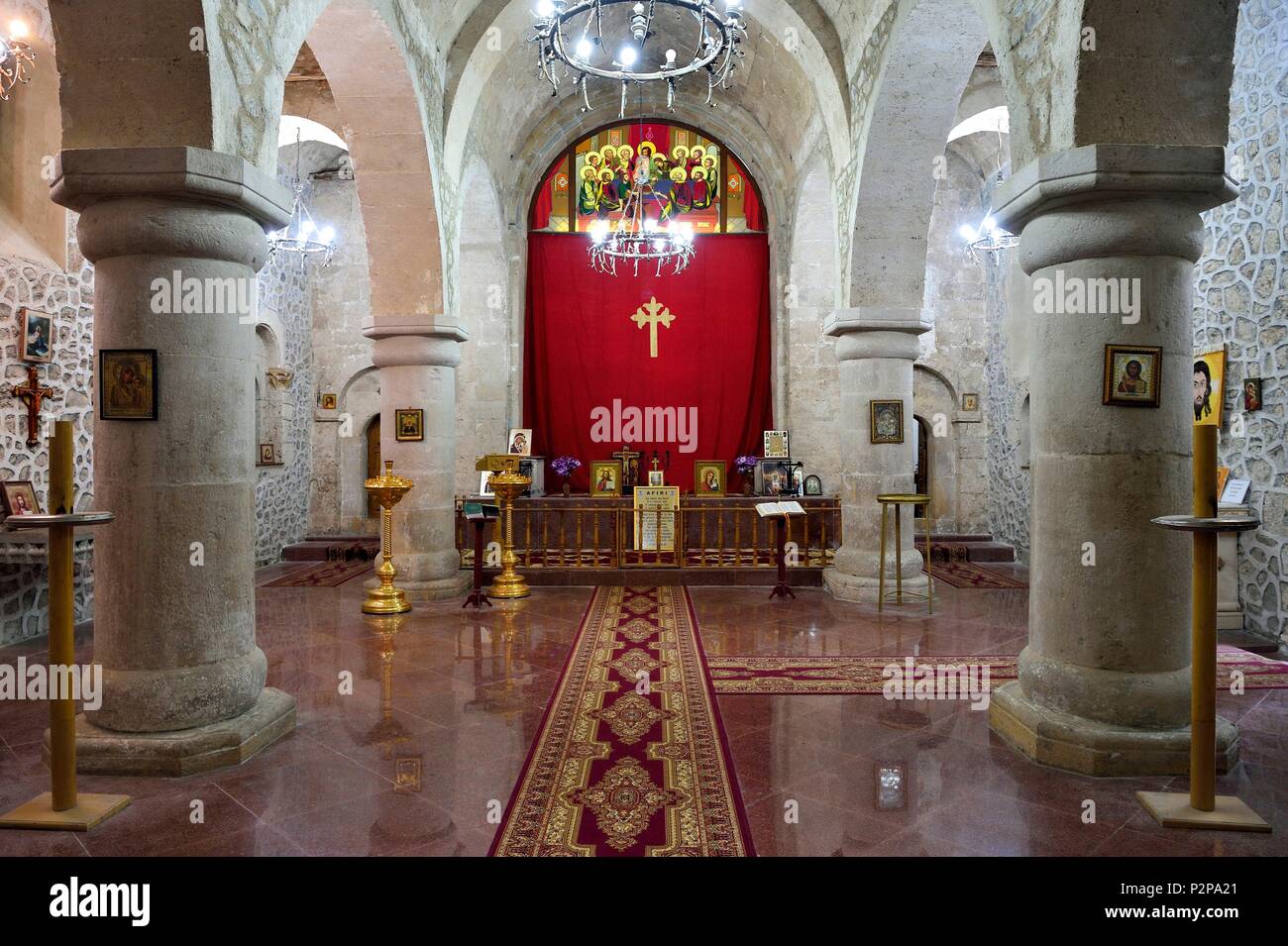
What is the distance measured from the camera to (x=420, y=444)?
733 centimetres

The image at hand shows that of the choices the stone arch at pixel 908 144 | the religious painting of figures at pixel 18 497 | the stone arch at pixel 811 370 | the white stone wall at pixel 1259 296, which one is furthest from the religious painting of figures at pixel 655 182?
the religious painting of figures at pixel 18 497

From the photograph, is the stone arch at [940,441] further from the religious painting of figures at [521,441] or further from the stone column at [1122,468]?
the stone column at [1122,468]

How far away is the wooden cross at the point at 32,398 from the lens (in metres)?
5.69

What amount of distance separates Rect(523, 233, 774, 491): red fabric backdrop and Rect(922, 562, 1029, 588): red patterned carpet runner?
3.87 m

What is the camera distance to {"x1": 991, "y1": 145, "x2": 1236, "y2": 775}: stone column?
125 inches

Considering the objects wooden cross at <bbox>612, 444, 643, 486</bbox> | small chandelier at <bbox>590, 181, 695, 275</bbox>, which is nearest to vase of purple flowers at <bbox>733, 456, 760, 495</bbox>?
wooden cross at <bbox>612, 444, 643, 486</bbox>

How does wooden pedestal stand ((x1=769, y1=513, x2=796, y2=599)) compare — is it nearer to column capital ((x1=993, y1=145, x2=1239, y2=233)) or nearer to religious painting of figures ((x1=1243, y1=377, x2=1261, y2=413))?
religious painting of figures ((x1=1243, y1=377, x2=1261, y2=413))

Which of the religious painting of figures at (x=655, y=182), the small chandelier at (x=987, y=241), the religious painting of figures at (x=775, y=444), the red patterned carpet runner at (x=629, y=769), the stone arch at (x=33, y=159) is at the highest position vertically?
the religious painting of figures at (x=655, y=182)

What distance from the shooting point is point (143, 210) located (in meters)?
3.25

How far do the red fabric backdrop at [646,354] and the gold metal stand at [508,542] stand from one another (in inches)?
182

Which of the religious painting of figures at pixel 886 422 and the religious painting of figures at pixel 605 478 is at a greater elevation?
the religious painting of figures at pixel 886 422

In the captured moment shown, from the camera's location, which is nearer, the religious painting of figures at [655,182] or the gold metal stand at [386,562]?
the gold metal stand at [386,562]

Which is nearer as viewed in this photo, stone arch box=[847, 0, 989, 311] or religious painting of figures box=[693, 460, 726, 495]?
stone arch box=[847, 0, 989, 311]

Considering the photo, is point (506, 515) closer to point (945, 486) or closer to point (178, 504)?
point (178, 504)
